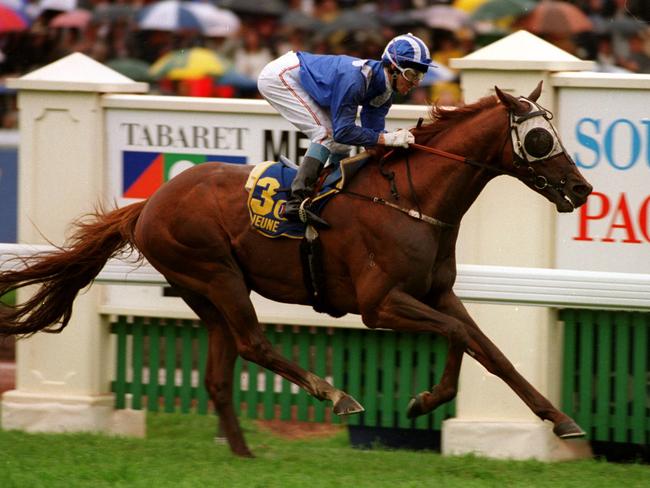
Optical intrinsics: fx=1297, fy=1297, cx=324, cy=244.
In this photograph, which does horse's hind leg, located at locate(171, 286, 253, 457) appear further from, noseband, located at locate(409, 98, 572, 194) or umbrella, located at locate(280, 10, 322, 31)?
umbrella, located at locate(280, 10, 322, 31)

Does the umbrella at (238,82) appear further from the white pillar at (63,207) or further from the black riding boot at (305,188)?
the black riding boot at (305,188)

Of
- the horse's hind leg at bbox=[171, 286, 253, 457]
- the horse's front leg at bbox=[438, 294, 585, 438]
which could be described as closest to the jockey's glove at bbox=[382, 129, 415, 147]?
the horse's front leg at bbox=[438, 294, 585, 438]

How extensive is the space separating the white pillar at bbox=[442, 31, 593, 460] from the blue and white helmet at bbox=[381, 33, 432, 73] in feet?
3.29

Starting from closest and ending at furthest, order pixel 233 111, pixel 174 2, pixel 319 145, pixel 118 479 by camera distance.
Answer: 1. pixel 118 479
2. pixel 319 145
3. pixel 233 111
4. pixel 174 2

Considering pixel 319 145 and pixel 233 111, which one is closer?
pixel 319 145

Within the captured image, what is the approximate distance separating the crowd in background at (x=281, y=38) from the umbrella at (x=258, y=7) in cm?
1

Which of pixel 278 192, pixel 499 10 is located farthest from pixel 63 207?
pixel 499 10

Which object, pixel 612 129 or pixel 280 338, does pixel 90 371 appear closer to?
pixel 280 338

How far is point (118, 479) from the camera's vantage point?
6.13m

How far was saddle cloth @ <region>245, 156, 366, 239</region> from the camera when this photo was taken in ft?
21.8

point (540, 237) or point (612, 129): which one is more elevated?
point (612, 129)

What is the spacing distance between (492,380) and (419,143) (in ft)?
5.17

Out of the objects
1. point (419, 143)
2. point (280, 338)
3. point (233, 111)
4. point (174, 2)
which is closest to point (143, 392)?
point (280, 338)

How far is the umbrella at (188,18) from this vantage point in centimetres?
1387
